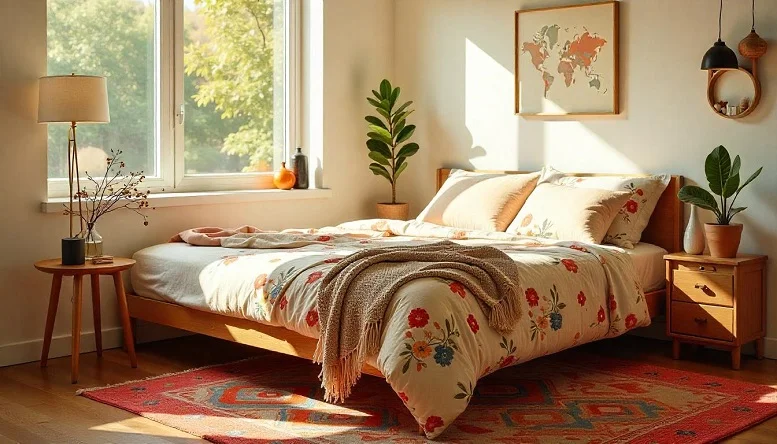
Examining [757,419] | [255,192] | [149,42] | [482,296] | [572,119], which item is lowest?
[757,419]

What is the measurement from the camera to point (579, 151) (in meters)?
5.45

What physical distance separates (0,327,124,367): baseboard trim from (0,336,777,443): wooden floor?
62 mm

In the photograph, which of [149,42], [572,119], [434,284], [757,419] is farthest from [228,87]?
[757,419]

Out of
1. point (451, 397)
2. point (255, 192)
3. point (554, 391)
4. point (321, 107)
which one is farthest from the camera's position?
point (321, 107)

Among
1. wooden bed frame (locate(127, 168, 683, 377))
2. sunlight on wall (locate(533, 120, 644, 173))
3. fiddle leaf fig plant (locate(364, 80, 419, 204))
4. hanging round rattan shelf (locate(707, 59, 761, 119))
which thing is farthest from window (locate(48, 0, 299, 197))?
hanging round rattan shelf (locate(707, 59, 761, 119))

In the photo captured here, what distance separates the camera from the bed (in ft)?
10.9

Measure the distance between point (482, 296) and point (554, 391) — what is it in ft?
2.43

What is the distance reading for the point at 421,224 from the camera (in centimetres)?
530

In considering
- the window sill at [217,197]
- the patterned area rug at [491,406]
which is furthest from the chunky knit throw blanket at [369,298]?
the window sill at [217,197]

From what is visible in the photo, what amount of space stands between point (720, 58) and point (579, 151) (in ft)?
3.39

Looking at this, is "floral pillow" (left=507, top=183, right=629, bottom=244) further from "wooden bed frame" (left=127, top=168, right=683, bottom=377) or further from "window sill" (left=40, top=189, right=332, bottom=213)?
"window sill" (left=40, top=189, right=332, bottom=213)

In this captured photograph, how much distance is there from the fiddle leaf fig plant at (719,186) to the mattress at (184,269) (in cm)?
37

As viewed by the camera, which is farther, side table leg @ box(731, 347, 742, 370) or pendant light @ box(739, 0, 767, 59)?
pendant light @ box(739, 0, 767, 59)

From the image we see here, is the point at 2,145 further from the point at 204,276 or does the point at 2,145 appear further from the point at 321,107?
the point at 321,107
